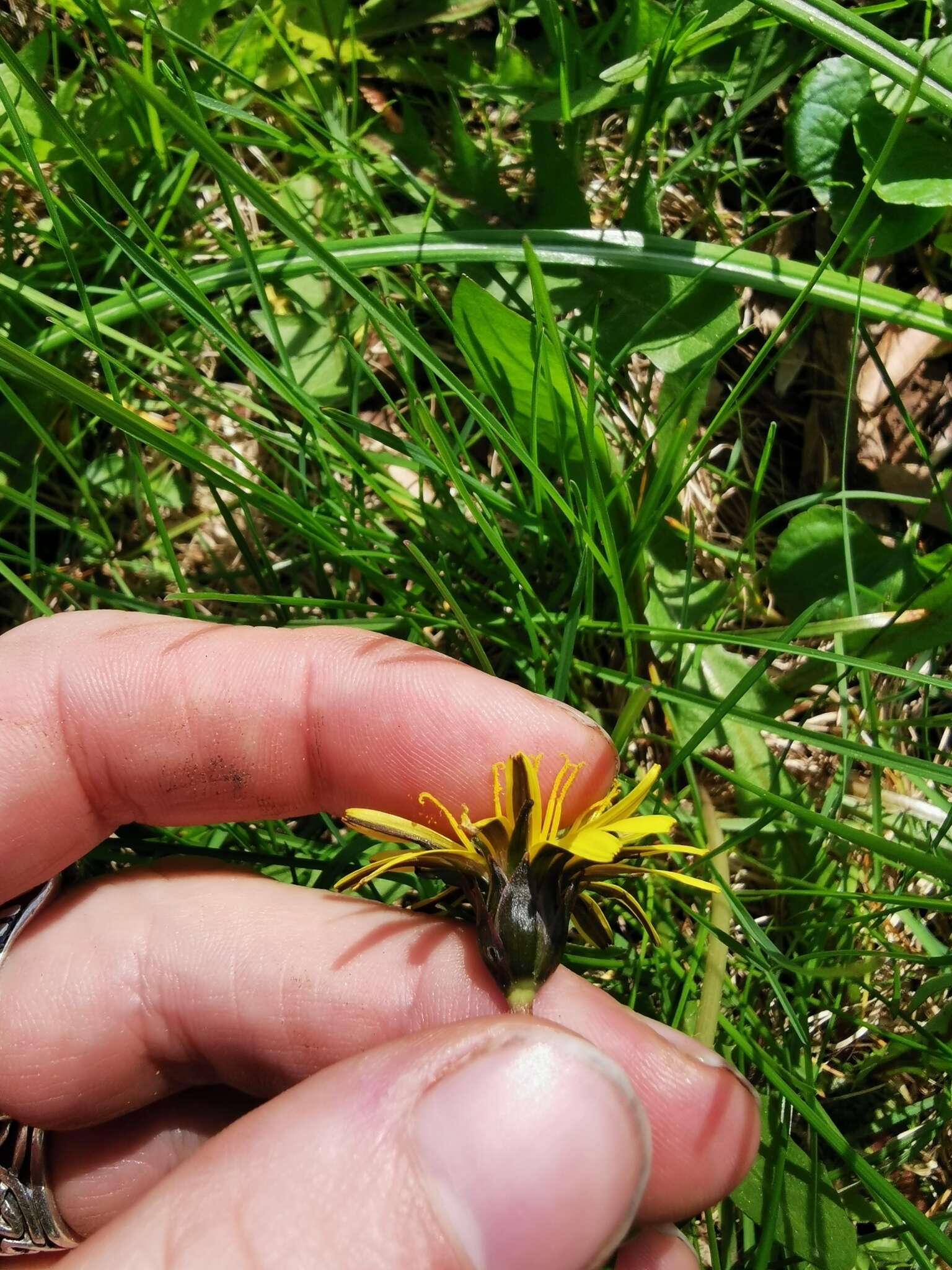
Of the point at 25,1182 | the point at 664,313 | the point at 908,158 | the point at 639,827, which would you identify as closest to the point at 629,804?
the point at 639,827

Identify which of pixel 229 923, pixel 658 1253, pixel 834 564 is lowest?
pixel 658 1253

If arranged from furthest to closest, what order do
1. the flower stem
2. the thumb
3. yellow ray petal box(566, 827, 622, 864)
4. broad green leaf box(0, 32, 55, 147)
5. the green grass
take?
broad green leaf box(0, 32, 55, 147) < the green grass < the flower stem < yellow ray petal box(566, 827, 622, 864) < the thumb

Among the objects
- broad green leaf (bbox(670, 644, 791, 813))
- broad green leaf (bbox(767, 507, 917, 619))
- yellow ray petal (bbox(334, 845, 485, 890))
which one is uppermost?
broad green leaf (bbox(767, 507, 917, 619))

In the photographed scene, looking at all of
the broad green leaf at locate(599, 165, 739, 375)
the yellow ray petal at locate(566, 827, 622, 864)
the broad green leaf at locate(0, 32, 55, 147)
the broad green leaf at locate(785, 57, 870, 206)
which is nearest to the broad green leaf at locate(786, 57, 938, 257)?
the broad green leaf at locate(785, 57, 870, 206)

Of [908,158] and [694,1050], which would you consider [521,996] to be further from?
[908,158]

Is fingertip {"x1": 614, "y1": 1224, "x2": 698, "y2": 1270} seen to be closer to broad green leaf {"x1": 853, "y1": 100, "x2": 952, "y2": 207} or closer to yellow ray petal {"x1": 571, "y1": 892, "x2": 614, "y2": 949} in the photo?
yellow ray petal {"x1": 571, "y1": 892, "x2": 614, "y2": 949}

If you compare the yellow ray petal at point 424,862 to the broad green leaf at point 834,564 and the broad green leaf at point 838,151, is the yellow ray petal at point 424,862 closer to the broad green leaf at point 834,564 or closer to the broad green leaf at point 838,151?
the broad green leaf at point 834,564
